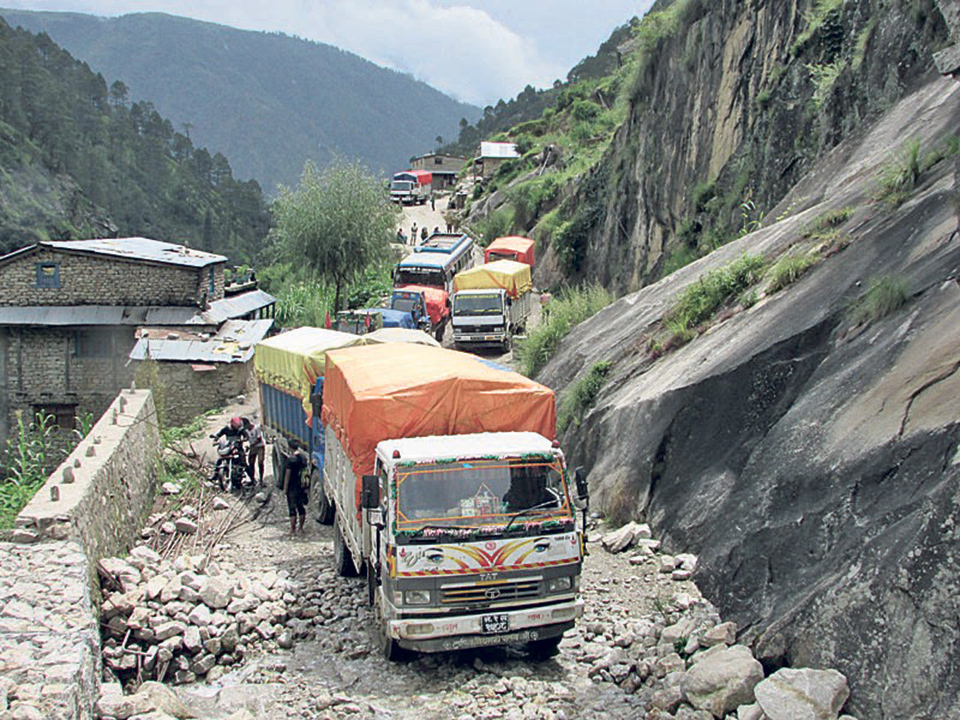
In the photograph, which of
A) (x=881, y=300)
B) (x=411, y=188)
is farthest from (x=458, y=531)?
(x=411, y=188)

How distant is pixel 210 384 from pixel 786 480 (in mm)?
23036

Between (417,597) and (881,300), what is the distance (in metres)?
5.36

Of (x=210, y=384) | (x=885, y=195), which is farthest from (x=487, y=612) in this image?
(x=210, y=384)

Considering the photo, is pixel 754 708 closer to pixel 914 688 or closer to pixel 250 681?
pixel 914 688

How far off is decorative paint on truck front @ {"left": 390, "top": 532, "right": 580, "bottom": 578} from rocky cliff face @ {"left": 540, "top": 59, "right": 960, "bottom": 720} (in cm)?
160

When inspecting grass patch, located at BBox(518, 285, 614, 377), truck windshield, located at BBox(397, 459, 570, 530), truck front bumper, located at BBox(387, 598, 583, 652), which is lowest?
truck front bumper, located at BBox(387, 598, 583, 652)

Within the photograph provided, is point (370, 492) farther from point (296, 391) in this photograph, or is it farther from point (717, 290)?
point (296, 391)

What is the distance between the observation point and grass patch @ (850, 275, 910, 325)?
30.8 feet

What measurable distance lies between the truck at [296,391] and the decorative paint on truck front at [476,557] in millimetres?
6235

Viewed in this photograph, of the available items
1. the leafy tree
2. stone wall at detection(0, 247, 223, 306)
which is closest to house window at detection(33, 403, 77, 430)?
stone wall at detection(0, 247, 223, 306)

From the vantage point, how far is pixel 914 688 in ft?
20.1

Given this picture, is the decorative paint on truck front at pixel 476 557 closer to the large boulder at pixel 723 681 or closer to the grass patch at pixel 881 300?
the large boulder at pixel 723 681

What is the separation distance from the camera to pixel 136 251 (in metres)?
36.3

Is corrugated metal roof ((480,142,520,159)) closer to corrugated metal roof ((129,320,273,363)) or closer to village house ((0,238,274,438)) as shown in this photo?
village house ((0,238,274,438))
